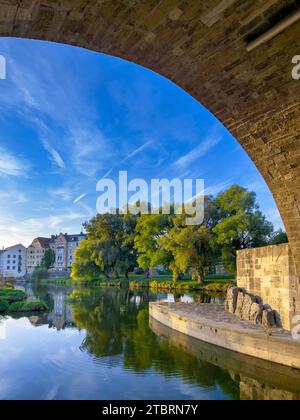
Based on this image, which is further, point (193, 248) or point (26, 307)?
point (193, 248)

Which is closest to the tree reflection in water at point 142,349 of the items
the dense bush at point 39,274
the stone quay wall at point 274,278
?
the stone quay wall at point 274,278

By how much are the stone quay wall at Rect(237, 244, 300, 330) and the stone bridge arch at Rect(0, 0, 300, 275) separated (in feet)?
12.6

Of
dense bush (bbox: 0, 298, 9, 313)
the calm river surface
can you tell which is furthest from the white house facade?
the calm river surface

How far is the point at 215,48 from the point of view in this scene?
144 inches

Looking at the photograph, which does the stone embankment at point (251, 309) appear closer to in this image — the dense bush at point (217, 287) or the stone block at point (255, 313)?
the stone block at point (255, 313)

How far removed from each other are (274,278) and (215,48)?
7465 mm

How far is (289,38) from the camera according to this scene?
Answer: 3.53 meters

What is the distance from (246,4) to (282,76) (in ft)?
3.42

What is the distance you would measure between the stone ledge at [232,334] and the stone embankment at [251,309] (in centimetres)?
25

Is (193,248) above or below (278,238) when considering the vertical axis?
below

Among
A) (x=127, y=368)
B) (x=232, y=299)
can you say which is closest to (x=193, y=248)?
(x=232, y=299)

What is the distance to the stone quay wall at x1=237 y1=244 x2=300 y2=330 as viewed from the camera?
8.48 metres

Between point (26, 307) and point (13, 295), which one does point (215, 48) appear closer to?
point (26, 307)

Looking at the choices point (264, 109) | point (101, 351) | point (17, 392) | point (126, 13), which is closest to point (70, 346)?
point (101, 351)
